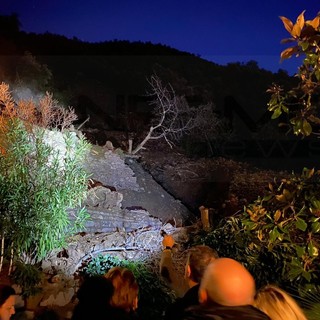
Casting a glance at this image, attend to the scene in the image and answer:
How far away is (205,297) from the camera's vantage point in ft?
6.37

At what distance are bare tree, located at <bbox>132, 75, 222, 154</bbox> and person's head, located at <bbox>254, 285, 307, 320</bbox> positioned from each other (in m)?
8.94

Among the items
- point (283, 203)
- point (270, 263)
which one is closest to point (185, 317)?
point (283, 203)

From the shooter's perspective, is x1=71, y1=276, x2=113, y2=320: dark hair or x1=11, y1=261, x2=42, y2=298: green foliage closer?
x1=71, y1=276, x2=113, y2=320: dark hair

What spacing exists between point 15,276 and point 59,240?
2.43 ft

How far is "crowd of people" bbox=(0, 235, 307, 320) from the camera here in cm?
186

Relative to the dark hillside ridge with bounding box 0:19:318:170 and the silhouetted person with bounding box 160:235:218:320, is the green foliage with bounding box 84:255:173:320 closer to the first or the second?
the silhouetted person with bounding box 160:235:218:320

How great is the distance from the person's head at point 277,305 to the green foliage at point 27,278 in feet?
14.0

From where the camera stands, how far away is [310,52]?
3.07 metres

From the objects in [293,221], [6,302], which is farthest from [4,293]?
[293,221]

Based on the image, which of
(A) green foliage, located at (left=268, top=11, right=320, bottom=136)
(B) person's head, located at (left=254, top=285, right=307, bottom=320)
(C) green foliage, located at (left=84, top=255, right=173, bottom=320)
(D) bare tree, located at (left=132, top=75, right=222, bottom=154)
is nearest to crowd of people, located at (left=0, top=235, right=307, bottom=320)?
(B) person's head, located at (left=254, top=285, right=307, bottom=320)

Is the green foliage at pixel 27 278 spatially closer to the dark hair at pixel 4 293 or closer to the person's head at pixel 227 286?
the dark hair at pixel 4 293

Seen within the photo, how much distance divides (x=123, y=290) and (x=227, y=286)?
103cm

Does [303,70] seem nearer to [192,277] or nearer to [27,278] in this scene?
[192,277]

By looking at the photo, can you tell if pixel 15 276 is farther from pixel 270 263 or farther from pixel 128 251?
pixel 270 263
